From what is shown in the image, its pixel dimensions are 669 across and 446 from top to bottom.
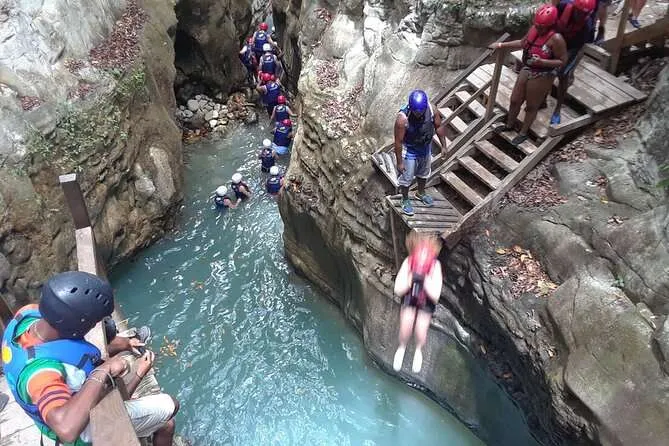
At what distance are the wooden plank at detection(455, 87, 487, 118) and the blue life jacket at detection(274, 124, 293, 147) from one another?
23.5ft

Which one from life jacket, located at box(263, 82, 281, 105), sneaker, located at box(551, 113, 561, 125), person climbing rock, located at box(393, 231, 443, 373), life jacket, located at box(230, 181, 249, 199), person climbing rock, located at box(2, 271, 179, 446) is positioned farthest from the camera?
life jacket, located at box(263, 82, 281, 105)

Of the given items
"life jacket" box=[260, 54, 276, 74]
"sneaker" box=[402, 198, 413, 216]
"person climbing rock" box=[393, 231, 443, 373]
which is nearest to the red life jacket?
"sneaker" box=[402, 198, 413, 216]

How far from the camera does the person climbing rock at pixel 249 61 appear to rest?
58.8 feet

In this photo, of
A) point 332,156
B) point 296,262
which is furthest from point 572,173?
point 296,262

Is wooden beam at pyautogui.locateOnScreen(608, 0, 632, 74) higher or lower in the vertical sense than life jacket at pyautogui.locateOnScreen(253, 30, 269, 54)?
higher

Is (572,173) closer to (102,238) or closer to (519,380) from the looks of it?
(519,380)

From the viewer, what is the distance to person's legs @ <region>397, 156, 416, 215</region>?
7.14 meters

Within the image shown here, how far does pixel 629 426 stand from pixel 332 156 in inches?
248

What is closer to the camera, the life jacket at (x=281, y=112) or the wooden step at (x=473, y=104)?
the wooden step at (x=473, y=104)

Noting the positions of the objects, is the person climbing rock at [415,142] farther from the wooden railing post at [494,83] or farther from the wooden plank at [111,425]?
the wooden plank at [111,425]

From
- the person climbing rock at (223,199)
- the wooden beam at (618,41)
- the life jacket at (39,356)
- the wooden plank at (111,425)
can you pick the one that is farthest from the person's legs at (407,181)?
the person climbing rock at (223,199)

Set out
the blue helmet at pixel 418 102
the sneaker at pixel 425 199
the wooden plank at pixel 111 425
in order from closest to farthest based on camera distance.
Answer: the wooden plank at pixel 111 425 → the blue helmet at pixel 418 102 → the sneaker at pixel 425 199

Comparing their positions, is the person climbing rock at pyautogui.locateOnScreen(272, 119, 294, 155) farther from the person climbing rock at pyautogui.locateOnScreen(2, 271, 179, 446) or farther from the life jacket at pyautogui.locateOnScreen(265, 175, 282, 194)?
the person climbing rock at pyautogui.locateOnScreen(2, 271, 179, 446)

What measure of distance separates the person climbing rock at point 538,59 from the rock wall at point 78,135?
816cm
